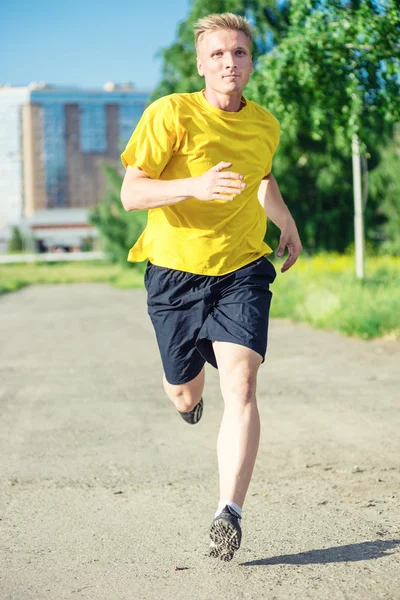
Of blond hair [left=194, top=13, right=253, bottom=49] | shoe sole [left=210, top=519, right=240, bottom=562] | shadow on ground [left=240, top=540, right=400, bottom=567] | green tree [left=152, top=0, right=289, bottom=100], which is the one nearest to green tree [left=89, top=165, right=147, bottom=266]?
green tree [left=152, top=0, right=289, bottom=100]

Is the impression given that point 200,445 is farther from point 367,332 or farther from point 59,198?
point 59,198

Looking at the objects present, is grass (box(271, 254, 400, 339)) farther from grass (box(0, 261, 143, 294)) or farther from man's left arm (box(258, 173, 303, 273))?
grass (box(0, 261, 143, 294))

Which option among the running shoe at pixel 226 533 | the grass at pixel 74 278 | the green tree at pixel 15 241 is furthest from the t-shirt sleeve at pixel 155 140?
the green tree at pixel 15 241

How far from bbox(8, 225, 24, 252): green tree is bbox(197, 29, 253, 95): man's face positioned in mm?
126401

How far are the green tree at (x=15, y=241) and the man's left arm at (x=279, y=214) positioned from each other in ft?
413

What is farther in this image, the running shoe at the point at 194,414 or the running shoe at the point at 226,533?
the running shoe at the point at 194,414

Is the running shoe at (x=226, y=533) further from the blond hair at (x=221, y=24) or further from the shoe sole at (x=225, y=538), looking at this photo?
the blond hair at (x=221, y=24)

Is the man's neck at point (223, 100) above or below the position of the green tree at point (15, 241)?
above

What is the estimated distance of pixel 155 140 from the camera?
407 centimetres

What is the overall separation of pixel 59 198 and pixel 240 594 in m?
146

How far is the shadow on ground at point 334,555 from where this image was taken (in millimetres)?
3783

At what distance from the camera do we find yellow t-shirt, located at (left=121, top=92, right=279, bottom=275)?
4.09 meters

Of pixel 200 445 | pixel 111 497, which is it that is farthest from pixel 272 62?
pixel 111 497

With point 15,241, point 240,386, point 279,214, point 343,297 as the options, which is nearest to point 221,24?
point 279,214
